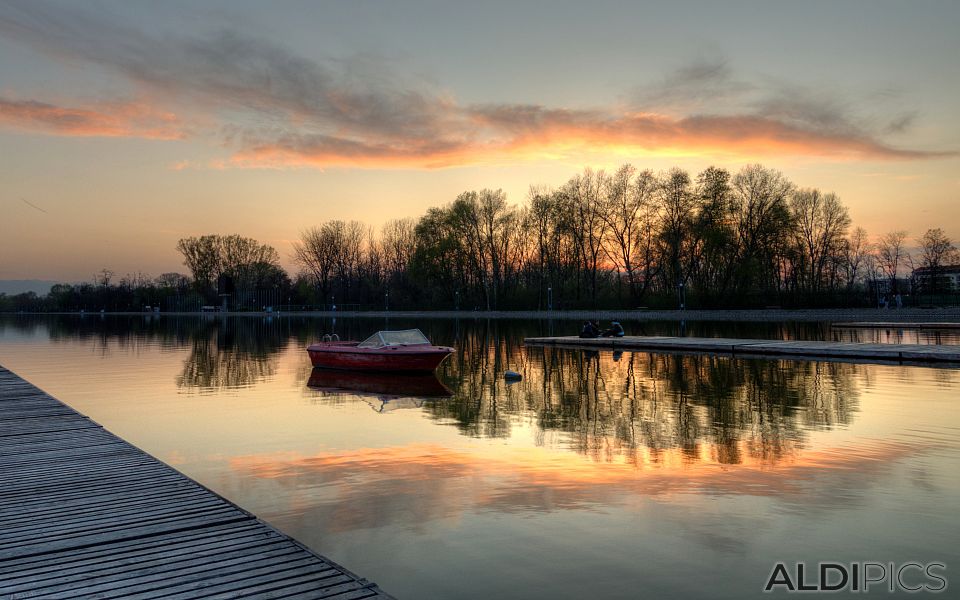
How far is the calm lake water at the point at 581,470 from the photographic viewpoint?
7.08 metres

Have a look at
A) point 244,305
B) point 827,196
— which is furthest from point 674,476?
point 244,305

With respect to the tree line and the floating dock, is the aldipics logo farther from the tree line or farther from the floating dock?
the tree line

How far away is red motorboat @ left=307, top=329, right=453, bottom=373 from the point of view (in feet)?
80.8

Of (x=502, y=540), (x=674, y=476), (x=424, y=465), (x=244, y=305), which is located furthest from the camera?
(x=244, y=305)

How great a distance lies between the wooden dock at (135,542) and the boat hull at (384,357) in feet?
48.0

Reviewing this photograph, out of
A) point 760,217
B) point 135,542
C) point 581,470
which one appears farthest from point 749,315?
point 135,542

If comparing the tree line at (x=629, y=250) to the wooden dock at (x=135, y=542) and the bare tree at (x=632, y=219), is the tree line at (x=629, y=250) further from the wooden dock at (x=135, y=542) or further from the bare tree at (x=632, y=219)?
the wooden dock at (x=135, y=542)

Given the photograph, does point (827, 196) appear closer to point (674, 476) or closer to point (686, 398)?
point (686, 398)

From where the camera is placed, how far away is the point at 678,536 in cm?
769

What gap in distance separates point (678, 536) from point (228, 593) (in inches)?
201

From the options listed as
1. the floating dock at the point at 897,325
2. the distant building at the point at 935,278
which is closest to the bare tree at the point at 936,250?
the distant building at the point at 935,278

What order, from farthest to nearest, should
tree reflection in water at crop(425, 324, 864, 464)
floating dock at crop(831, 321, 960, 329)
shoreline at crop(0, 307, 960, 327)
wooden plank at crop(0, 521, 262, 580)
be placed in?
shoreline at crop(0, 307, 960, 327) → floating dock at crop(831, 321, 960, 329) → tree reflection in water at crop(425, 324, 864, 464) → wooden plank at crop(0, 521, 262, 580)

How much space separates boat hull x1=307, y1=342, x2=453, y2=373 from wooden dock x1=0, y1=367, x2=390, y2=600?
48.0ft

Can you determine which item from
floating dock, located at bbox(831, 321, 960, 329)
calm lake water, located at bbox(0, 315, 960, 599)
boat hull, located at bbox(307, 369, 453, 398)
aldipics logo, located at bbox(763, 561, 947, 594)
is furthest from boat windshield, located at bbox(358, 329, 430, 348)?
floating dock, located at bbox(831, 321, 960, 329)
